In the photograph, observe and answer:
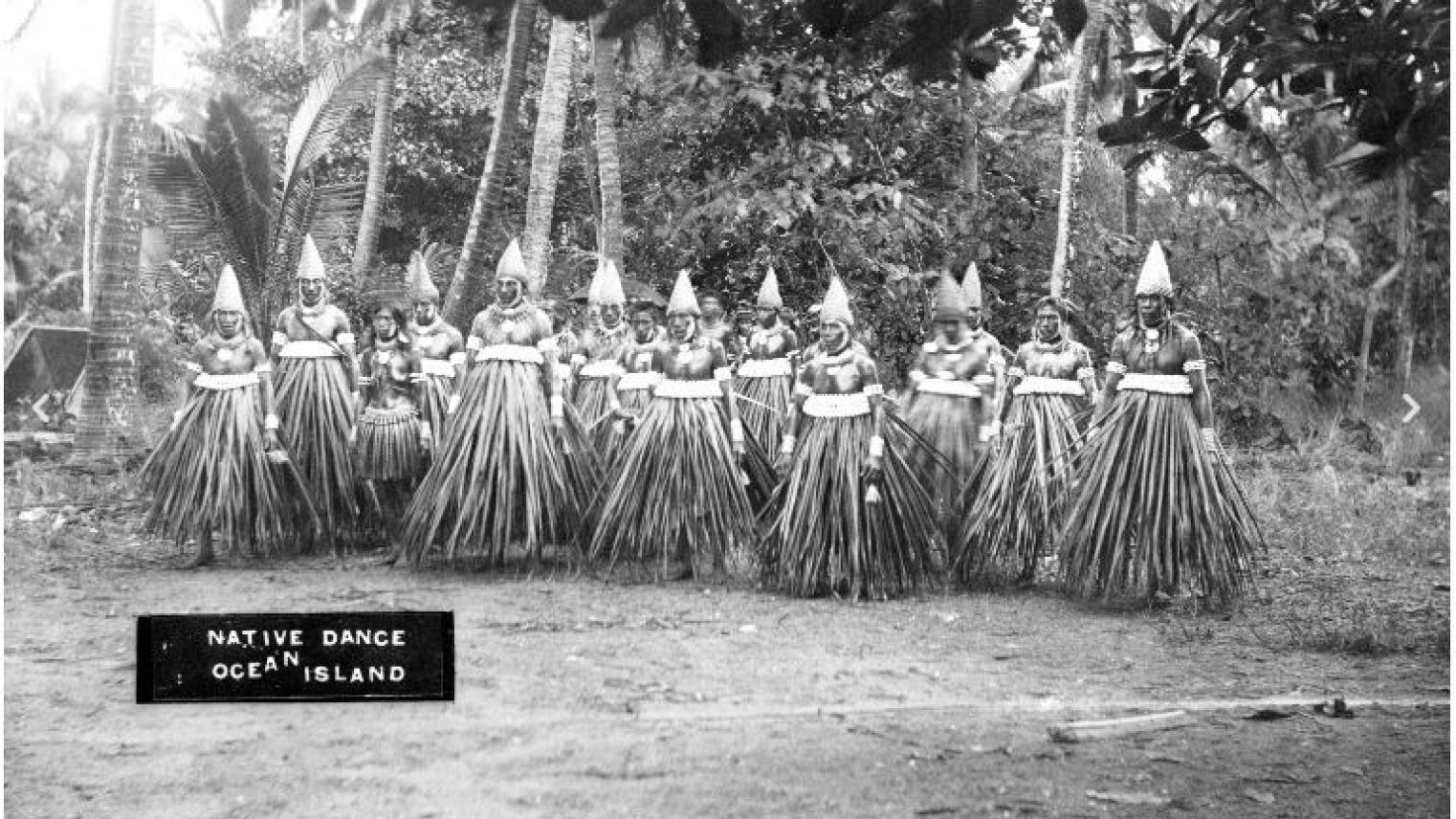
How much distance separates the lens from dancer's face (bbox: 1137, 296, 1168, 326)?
6.23 m

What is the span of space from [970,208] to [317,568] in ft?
11.1

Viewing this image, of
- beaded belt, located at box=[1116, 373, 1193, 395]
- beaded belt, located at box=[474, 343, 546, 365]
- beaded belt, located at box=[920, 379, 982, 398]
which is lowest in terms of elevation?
beaded belt, located at box=[920, 379, 982, 398]

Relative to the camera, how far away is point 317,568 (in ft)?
19.3

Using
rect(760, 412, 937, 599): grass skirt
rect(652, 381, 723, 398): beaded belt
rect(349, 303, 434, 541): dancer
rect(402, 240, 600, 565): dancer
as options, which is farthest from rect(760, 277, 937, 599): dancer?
rect(349, 303, 434, 541): dancer

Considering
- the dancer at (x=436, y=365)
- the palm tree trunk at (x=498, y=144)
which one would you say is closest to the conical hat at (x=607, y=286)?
the dancer at (x=436, y=365)

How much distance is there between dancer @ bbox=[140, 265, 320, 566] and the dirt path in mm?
1021

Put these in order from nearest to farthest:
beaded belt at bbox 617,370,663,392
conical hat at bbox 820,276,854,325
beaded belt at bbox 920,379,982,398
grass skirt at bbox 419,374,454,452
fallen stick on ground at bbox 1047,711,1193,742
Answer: fallen stick on ground at bbox 1047,711,1193,742
conical hat at bbox 820,276,854,325
beaded belt at bbox 920,379,982,398
grass skirt at bbox 419,374,454,452
beaded belt at bbox 617,370,663,392

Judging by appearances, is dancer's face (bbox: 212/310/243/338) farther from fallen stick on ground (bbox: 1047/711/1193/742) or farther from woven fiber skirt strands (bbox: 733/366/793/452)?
fallen stick on ground (bbox: 1047/711/1193/742)

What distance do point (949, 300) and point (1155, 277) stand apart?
1357mm

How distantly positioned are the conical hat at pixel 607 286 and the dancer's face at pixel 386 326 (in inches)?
42.8

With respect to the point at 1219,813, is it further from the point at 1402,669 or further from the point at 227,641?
the point at 227,641

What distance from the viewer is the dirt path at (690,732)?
12.7 ft

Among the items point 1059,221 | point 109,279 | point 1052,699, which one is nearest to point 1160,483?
point 1059,221

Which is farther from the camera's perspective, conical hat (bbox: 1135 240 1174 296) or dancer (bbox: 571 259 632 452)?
dancer (bbox: 571 259 632 452)
